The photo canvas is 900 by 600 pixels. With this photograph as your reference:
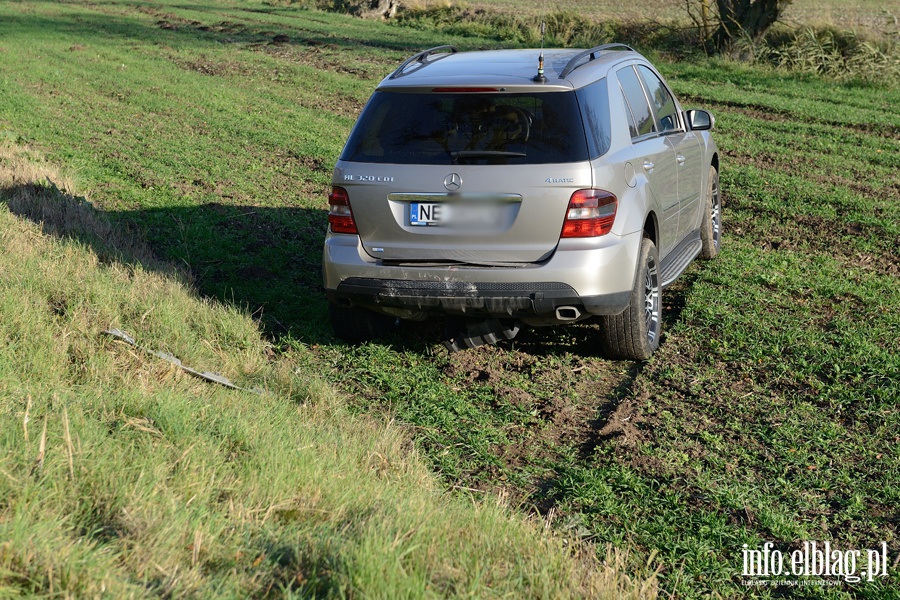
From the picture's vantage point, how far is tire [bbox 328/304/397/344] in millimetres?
6367

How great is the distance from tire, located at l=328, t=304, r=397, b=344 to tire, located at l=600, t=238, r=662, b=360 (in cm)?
155

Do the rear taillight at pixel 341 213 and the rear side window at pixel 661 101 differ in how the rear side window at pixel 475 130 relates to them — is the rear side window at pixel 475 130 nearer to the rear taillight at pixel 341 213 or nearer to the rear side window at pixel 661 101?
the rear taillight at pixel 341 213

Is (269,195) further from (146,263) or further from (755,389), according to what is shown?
(755,389)

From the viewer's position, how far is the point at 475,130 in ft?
18.4

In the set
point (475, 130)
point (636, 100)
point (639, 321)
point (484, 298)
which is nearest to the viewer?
point (484, 298)

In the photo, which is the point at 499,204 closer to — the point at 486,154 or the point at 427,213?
the point at 486,154

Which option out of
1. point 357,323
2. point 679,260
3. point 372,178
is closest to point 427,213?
point 372,178

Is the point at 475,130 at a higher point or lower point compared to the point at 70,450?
higher

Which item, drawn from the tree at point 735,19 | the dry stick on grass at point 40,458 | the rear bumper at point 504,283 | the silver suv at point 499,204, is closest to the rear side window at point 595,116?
the silver suv at point 499,204

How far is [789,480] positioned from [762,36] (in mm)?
18774

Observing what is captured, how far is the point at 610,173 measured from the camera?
18.0 ft

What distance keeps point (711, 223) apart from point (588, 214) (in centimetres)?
324

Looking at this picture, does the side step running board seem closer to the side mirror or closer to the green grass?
the side mirror

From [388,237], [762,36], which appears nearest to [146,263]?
[388,237]
